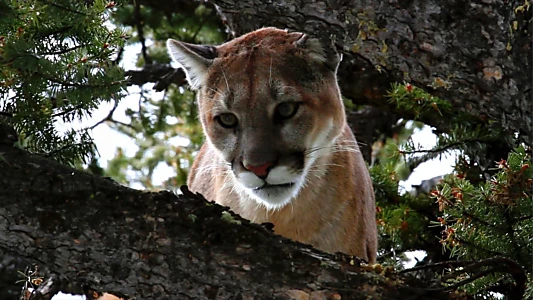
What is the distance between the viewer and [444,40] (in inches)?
132

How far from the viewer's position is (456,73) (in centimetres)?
337

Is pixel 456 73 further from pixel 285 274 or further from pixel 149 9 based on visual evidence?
pixel 149 9

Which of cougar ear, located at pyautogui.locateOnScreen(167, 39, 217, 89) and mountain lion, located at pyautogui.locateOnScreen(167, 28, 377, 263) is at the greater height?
cougar ear, located at pyautogui.locateOnScreen(167, 39, 217, 89)

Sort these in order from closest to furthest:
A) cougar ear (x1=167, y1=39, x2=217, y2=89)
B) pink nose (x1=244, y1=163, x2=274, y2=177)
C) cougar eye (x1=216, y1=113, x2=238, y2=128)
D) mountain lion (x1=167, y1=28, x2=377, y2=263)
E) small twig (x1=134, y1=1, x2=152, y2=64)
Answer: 1. pink nose (x1=244, y1=163, x2=274, y2=177)
2. mountain lion (x1=167, y1=28, x2=377, y2=263)
3. cougar eye (x1=216, y1=113, x2=238, y2=128)
4. cougar ear (x1=167, y1=39, x2=217, y2=89)
5. small twig (x1=134, y1=1, x2=152, y2=64)

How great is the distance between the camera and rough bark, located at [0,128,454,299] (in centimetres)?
293

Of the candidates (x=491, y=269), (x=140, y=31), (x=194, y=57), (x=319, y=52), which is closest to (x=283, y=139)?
(x=319, y=52)

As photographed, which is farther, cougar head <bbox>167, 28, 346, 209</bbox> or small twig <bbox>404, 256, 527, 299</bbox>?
cougar head <bbox>167, 28, 346, 209</bbox>

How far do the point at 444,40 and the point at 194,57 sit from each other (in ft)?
5.94

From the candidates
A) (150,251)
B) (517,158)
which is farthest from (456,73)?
(150,251)

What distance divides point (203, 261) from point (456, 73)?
53.2 inches

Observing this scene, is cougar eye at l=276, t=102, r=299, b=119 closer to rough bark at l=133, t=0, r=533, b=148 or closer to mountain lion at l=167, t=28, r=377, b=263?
mountain lion at l=167, t=28, r=377, b=263

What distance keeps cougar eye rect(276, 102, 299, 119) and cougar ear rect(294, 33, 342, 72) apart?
37 cm

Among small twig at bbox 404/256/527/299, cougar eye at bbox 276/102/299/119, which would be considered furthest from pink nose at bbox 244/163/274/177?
small twig at bbox 404/256/527/299

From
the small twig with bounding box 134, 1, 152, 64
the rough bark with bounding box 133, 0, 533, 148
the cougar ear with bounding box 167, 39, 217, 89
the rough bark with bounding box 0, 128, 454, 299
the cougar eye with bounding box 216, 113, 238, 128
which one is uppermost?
the small twig with bounding box 134, 1, 152, 64
